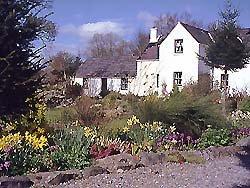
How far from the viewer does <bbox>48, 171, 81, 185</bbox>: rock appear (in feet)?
20.9

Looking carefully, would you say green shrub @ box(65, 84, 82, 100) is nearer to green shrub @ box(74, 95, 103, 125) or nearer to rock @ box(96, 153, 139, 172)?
green shrub @ box(74, 95, 103, 125)

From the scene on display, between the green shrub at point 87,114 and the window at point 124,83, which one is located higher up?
the window at point 124,83

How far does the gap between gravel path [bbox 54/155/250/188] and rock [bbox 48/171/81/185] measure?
137 millimetres

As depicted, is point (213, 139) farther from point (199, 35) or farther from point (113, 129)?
point (199, 35)

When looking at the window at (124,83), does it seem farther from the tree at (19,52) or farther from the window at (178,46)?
the tree at (19,52)

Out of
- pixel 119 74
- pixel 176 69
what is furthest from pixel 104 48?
pixel 176 69

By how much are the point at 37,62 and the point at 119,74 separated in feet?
123

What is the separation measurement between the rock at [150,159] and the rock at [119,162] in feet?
0.37

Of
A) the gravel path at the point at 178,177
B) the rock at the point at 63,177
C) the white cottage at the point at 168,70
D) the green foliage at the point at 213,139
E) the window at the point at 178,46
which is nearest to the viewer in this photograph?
the rock at the point at 63,177

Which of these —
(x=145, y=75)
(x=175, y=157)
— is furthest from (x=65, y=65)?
(x=175, y=157)

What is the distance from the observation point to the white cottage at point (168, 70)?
36.5 m

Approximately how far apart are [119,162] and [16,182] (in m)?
2.47

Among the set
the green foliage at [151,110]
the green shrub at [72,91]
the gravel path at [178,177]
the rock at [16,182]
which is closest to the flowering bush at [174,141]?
the green foliage at [151,110]

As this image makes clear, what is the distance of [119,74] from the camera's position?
4512 centimetres
